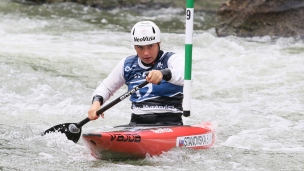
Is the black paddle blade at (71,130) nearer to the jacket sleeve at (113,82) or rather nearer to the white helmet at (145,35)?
the jacket sleeve at (113,82)

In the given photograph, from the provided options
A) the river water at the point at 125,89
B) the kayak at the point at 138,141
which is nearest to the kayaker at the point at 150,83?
the kayak at the point at 138,141

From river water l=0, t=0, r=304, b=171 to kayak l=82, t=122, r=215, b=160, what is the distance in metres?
0.08

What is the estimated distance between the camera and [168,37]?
506 inches

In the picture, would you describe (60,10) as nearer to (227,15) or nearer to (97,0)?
(97,0)

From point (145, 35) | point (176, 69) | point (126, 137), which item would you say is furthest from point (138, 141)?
point (145, 35)

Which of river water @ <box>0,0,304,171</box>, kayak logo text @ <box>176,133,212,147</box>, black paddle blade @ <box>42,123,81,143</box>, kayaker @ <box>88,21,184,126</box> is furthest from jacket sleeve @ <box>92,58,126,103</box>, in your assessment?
kayak logo text @ <box>176,133,212,147</box>

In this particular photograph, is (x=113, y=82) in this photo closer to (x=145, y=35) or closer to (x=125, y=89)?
(x=145, y=35)

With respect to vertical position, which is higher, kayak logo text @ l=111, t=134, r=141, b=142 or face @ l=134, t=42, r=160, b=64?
face @ l=134, t=42, r=160, b=64

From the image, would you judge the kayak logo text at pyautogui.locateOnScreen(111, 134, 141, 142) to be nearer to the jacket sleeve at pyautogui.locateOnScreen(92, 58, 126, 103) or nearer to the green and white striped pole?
the green and white striped pole

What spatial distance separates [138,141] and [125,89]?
4068 mm

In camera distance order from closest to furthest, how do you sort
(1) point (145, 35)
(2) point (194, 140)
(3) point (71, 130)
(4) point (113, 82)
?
(1) point (145, 35), (2) point (194, 140), (4) point (113, 82), (3) point (71, 130)

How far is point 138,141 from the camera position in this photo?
18.7ft

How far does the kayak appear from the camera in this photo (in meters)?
5.59

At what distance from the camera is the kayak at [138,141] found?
559cm
